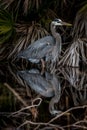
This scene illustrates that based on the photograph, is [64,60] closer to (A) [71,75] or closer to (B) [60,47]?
(B) [60,47]

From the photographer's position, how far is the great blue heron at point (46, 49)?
41.9 ft

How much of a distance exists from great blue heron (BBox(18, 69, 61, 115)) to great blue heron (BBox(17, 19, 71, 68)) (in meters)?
0.86

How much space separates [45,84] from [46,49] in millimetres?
3065

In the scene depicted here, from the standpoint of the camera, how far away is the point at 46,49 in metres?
13.0

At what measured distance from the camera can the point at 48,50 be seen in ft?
42.5

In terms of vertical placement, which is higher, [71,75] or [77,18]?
[77,18]

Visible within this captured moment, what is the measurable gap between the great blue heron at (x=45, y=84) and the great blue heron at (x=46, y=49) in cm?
86

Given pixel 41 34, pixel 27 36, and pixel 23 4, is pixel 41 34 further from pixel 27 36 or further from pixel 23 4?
pixel 23 4

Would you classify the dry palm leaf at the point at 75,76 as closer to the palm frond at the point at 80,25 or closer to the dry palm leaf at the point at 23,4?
the palm frond at the point at 80,25

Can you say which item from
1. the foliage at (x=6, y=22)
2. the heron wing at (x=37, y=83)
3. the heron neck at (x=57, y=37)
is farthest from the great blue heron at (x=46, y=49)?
the heron wing at (x=37, y=83)

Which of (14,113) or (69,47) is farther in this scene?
(69,47)

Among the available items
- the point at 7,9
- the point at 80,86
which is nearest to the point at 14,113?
the point at 80,86

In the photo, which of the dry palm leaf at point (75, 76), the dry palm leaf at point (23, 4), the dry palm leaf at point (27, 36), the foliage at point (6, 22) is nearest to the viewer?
the dry palm leaf at point (75, 76)

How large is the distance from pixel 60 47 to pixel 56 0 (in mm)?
1754
